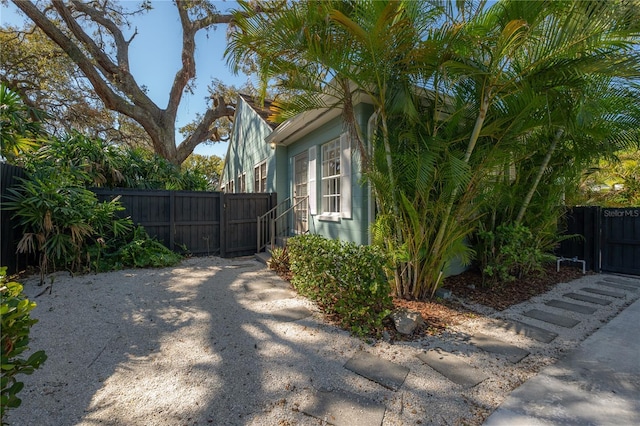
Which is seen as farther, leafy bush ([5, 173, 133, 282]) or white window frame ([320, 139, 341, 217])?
white window frame ([320, 139, 341, 217])

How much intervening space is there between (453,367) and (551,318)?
2033mm

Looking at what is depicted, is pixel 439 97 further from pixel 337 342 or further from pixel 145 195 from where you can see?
pixel 145 195

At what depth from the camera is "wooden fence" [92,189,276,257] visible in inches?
261

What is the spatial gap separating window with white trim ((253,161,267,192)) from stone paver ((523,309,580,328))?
290 inches

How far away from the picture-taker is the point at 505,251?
14.3 feet

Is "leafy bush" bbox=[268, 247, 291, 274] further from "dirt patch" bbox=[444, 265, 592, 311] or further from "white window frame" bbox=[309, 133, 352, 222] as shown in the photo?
"dirt patch" bbox=[444, 265, 592, 311]

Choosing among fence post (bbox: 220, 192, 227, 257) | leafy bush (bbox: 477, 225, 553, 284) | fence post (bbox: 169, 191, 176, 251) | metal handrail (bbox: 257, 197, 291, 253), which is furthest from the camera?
metal handrail (bbox: 257, 197, 291, 253)

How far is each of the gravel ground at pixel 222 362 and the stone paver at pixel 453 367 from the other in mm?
69

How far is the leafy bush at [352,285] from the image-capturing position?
2.98 meters

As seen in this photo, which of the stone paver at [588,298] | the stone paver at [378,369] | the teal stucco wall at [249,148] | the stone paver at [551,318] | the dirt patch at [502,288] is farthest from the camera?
the teal stucco wall at [249,148]

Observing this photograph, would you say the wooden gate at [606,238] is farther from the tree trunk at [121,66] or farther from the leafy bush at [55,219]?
the tree trunk at [121,66]

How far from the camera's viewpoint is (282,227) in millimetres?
7941

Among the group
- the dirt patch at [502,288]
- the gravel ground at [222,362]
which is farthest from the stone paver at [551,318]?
the dirt patch at [502,288]

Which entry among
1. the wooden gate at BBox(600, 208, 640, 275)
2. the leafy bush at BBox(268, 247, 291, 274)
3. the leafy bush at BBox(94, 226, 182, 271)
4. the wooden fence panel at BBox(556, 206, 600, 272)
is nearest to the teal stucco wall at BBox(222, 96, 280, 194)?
the leafy bush at BBox(268, 247, 291, 274)
